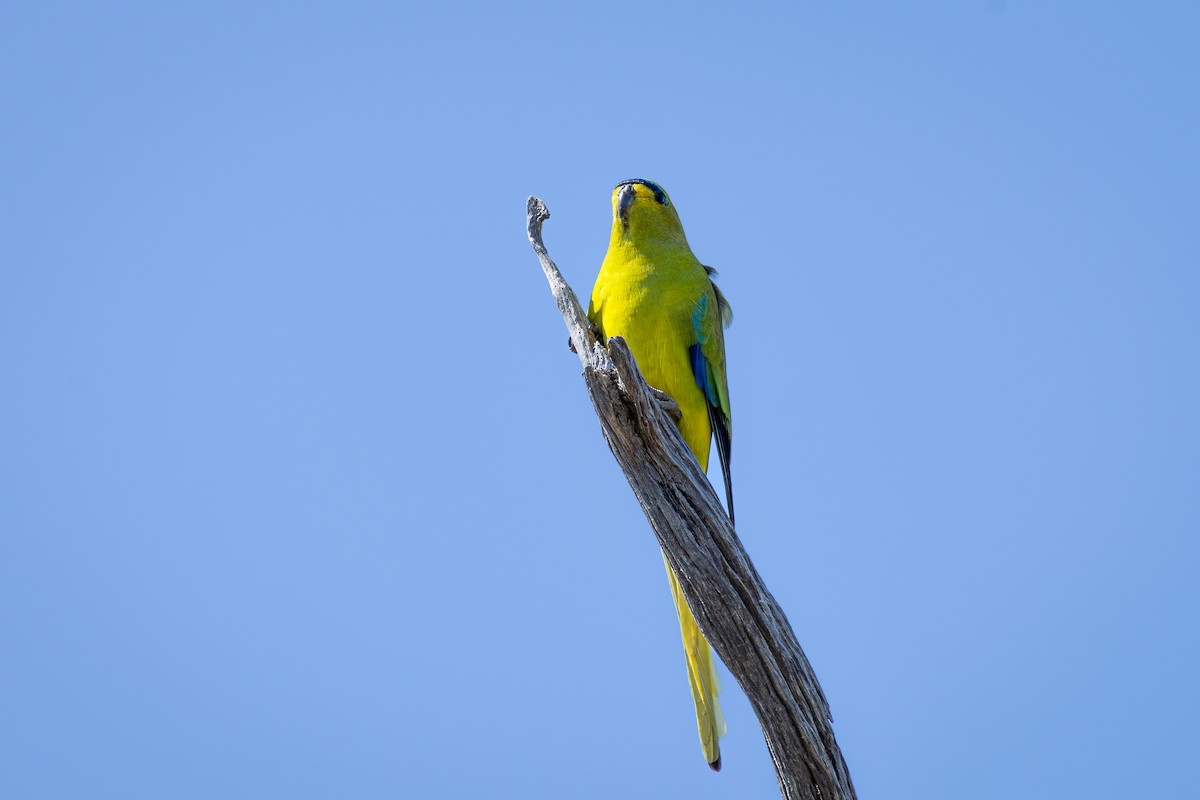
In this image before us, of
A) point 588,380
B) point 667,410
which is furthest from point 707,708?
point 588,380

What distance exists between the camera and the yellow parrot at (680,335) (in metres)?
6.33

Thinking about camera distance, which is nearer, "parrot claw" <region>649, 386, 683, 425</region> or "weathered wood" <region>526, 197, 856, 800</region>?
"weathered wood" <region>526, 197, 856, 800</region>

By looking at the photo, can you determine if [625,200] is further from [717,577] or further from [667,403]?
[717,577]

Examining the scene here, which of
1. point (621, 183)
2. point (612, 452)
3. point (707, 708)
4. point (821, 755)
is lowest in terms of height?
point (821, 755)

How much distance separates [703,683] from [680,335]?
2.13 meters

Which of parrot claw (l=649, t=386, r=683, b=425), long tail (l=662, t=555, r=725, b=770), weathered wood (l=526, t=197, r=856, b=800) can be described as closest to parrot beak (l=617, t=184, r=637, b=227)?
parrot claw (l=649, t=386, r=683, b=425)

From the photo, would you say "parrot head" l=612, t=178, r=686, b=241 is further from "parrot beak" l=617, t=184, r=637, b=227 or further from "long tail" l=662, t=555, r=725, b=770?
"long tail" l=662, t=555, r=725, b=770

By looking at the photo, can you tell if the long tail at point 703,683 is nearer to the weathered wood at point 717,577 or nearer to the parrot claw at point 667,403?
the weathered wood at point 717,577

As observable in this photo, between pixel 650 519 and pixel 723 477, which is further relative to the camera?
pixel 723 477

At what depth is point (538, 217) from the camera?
19.7 ft

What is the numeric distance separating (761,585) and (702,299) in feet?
6.45

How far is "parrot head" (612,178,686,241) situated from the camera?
6934 mm

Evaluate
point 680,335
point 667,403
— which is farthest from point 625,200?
point 667,403

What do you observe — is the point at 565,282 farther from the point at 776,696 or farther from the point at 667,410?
the point at 776,696
